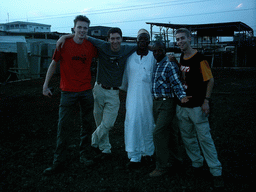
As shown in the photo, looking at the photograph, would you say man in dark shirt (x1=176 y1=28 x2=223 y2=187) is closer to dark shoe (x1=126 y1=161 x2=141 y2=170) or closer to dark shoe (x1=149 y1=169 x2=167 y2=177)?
dark shoe (x1=149 y1=169 x2=167 y2=177)

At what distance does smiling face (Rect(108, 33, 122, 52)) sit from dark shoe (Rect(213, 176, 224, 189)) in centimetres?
242

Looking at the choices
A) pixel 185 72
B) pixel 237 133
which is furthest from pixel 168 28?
pixel 185 72

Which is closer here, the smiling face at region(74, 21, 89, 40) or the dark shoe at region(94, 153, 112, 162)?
the smiling face at region(74, 21, 89, 40)

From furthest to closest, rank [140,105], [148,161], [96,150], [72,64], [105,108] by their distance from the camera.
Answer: [96,150]
[105,108]
[148,161]
[140,105]
[72,64]

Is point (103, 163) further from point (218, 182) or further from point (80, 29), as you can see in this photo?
point (80, 29)

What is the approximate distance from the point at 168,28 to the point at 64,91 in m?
26.2

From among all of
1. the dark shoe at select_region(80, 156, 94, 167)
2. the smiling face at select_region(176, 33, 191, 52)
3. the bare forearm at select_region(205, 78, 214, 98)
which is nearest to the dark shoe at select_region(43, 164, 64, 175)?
the dark shoe at select_region(80, 156, 94, 167)

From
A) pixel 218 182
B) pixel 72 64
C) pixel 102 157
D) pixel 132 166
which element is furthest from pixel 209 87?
pixel 102 157

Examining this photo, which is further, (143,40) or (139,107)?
(139,107)

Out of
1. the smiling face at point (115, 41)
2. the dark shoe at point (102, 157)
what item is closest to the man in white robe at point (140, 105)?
the smiling face at point (115, 41)

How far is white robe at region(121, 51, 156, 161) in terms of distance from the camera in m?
3.85

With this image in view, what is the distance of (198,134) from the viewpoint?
3.28 m

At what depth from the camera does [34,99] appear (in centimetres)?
925

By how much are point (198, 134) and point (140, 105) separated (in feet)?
3.38
